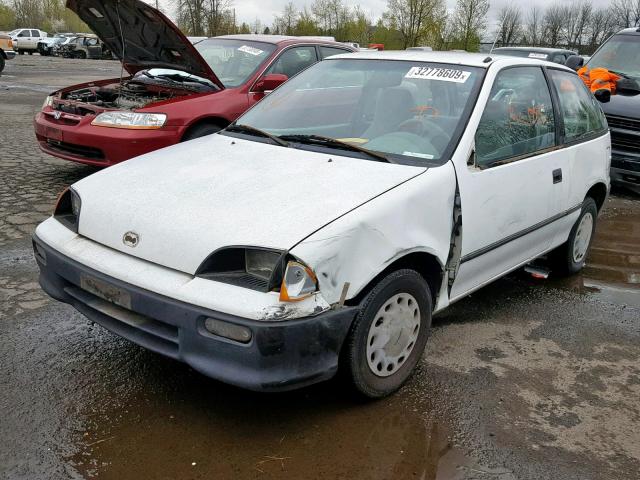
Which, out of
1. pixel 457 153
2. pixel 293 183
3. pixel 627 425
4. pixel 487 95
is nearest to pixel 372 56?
pixel 487 95

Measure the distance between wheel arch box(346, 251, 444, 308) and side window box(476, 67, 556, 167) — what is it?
0.67 meters

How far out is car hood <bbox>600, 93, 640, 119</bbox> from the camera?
24.7 feet

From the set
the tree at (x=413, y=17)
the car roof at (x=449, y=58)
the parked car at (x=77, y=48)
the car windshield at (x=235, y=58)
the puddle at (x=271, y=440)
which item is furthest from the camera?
the tree at (x=413, y=17)

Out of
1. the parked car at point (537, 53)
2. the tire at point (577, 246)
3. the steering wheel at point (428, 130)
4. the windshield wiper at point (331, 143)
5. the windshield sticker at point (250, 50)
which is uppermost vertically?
the parked car at point (537, 53)

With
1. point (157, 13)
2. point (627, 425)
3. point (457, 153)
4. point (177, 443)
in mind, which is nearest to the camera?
point (177, 443)

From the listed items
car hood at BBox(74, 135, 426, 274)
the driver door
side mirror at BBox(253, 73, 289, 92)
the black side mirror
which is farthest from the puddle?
the black side mirror

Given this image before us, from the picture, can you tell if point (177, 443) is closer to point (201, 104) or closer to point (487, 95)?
point (487, 95)

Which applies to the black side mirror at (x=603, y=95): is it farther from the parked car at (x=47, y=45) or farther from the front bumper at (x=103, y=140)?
the parked car at (x=47, y=45)

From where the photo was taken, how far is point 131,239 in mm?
2791

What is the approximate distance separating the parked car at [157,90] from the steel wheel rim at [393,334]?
3.81 meters

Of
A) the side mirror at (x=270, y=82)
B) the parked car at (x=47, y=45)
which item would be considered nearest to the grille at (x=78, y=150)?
the side mirror at (x=270, y=82)

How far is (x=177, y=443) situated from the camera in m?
2.65

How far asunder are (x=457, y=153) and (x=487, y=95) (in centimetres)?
52

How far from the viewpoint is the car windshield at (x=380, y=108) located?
3.41 metres
